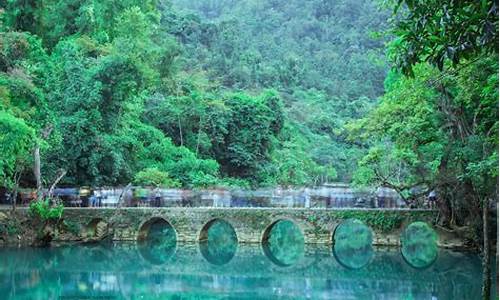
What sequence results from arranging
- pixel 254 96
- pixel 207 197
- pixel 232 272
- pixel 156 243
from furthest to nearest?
pixel 254 96, pixel 156 243, pixel 207 197, pixel 232 272

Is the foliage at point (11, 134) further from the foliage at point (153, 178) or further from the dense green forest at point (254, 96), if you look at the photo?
the foliage at point (153, 178)

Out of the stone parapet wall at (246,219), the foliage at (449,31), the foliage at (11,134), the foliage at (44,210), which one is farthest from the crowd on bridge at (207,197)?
the foliage at (449,31)

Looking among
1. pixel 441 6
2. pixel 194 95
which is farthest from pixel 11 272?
pixel 194 95

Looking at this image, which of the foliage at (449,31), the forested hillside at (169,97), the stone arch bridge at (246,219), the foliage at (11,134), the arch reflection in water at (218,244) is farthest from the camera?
the forested hillside at (169,97)

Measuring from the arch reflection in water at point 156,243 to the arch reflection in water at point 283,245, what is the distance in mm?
3980

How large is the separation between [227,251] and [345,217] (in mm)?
5130

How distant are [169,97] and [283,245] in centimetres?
1223

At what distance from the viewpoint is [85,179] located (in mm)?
29734

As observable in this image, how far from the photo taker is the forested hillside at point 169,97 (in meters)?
27.8

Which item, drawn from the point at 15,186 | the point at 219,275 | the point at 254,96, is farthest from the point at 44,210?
the point at 254,96

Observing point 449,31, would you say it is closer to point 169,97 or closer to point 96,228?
point 96,228

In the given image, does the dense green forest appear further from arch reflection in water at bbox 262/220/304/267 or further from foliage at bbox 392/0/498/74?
arch reflection in water at bbox 262/220/304/267

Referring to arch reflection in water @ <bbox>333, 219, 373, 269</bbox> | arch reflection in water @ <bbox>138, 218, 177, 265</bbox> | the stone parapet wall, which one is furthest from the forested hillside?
arch reflection in water @ <bbox>333, 219, 373, 269</bbox>

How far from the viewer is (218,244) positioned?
31.4 meters
